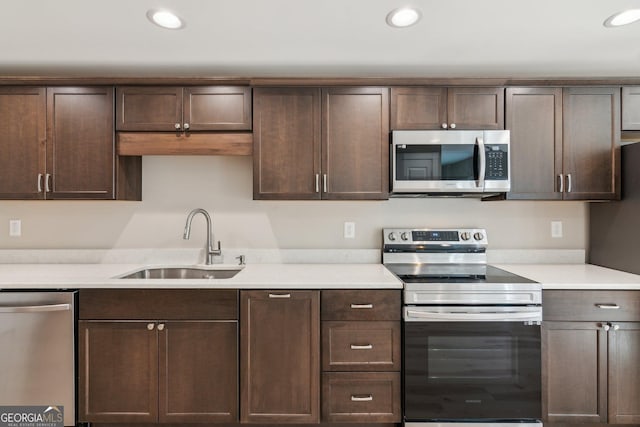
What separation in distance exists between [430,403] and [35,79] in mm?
3018

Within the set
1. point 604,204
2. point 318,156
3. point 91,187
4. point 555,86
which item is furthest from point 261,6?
point 604,204

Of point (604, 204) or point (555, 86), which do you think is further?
point (604, 204)

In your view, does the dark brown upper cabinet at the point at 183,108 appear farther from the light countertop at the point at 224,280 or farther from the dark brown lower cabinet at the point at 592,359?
the dark brown lower cabinet at the point at 592,359

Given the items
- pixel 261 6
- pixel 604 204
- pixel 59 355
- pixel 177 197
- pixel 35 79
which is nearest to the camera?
pixel 261 6

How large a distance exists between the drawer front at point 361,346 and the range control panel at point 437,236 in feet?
2.48

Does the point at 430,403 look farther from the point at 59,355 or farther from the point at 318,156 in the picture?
the point at 59,355

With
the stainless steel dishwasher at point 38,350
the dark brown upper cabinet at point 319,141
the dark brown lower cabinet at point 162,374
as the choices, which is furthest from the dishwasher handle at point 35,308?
the dark brown upper cabinet at point 319,141

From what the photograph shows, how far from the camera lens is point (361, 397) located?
1908mm

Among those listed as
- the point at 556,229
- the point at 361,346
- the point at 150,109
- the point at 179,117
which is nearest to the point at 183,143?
the point at 179,117

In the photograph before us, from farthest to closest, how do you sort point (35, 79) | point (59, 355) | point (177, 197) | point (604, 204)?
point (177, 197) → point (604, 204) → point (35, 79) → point (59, 355)

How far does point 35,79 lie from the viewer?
2193 mm

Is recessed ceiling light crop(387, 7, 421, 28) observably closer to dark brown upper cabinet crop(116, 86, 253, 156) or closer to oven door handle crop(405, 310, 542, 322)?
dark brown upper cabinet crop(116, 86, 253, 156)

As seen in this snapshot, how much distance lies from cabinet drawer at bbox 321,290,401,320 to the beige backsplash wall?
2.28 feet

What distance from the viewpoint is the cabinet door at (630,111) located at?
2.23m
